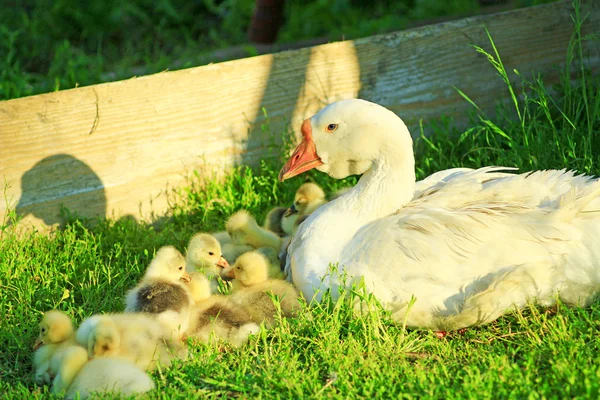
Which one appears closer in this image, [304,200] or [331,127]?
[331,127]

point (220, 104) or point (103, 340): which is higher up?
point (220, 104)

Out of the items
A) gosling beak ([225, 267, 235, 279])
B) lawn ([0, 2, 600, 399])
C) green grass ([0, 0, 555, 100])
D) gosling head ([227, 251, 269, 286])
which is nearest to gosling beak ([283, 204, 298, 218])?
lawn ([0, 2, 600, 399])

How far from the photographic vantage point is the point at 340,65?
23.6 feet

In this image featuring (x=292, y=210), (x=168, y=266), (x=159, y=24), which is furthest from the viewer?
(x=159, y=24)

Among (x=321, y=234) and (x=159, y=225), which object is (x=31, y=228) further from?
(x=321, y=234)

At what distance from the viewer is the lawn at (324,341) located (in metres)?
4.11

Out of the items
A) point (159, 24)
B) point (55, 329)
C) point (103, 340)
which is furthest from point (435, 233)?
point (159, 24)

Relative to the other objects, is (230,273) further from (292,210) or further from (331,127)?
(331,127)

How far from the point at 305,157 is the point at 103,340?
1.81 meters

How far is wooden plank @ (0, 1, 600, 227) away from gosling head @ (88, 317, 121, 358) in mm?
2337

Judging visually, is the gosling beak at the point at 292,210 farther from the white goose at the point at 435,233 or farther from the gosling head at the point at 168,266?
the gosling head at the point at 168,266

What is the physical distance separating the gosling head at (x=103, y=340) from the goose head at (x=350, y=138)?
165 cm

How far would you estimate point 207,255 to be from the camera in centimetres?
545

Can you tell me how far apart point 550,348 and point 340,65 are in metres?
3.54
